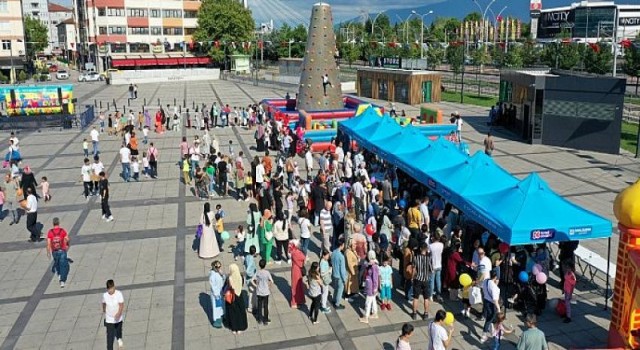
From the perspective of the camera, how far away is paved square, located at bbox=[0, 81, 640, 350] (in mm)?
10461

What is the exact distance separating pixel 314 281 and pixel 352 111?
22460 mm

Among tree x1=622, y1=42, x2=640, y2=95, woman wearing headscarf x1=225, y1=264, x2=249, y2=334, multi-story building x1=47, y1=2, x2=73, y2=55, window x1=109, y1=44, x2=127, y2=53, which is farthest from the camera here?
multi-story building x1=47, y1=2, x2=73, y2=55

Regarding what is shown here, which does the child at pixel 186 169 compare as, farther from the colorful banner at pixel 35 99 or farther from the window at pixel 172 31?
the window at pixel 172 31

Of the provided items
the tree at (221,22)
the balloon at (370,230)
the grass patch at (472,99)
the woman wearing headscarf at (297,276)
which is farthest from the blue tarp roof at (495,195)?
the tree at (221,22)

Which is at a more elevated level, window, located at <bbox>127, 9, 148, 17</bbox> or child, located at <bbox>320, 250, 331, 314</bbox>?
window, located at <bbox>127, 9, 148, 17</bbox>

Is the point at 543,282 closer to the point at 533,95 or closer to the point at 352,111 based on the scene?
the point at 533,95

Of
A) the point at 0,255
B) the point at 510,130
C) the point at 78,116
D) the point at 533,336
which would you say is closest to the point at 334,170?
the point at 0,255

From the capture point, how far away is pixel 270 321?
437 inches

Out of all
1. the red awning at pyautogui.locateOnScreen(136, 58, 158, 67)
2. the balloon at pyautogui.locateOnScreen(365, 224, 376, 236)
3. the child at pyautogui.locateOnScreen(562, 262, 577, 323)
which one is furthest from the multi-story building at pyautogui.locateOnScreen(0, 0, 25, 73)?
the child at pyautogui.locateOnScreen(562, 262, 577, 323)

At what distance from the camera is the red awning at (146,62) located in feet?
296

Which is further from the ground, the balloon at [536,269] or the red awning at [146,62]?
the red awning at [146,62]

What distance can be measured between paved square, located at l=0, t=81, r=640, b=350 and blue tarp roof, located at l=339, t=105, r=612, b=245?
1703 mm

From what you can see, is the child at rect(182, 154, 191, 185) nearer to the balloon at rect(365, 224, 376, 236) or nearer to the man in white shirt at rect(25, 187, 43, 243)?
the man in white shirt at rect(25, 187, 43, 243)

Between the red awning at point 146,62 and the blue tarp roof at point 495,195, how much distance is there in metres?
79.0
